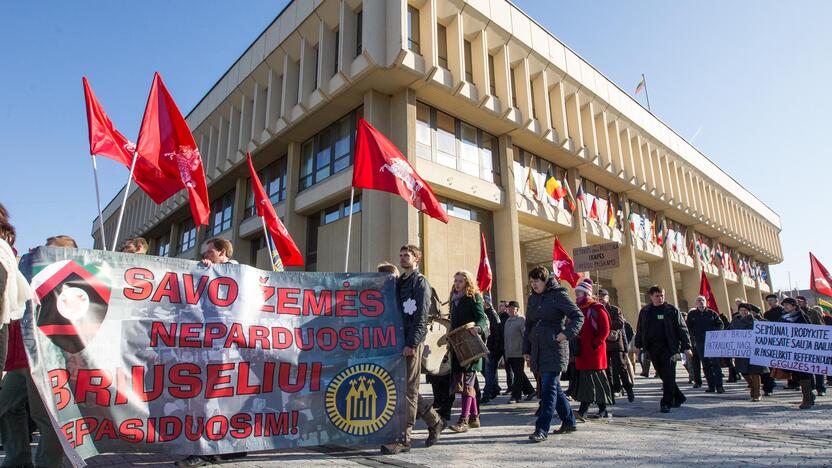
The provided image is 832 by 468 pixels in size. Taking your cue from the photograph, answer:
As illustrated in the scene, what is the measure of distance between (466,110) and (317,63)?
7.31 meters

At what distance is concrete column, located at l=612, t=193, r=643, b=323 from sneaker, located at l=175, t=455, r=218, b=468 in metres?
26.2

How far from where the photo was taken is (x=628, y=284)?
27734 mm

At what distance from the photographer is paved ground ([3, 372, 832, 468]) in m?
4.16

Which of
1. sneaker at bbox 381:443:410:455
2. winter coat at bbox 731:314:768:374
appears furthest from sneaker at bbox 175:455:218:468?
winter coat at bbox 731:314:768:374

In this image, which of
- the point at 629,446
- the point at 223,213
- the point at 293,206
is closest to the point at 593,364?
the point at 629,446

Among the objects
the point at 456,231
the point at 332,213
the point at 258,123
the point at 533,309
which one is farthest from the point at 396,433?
the point at 258,123

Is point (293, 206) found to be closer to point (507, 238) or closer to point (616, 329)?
point (507, 238)

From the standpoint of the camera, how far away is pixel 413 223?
17.2 metres

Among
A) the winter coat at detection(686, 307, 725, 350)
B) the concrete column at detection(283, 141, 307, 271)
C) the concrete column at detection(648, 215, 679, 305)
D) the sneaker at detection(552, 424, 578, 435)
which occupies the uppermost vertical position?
the concrete column at detection(283, 141, 307, 271)

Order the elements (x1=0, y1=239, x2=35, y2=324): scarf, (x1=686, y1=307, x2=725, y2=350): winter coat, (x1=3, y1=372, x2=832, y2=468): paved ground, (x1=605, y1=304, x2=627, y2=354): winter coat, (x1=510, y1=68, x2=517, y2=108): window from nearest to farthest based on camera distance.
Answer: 1. (x1=0, y1=239, x2=35, y2=324): scarf
2. (x1=3, y1=372, x2=832, y2=468): paved ground
3. (x1=605, y1=304, x2=627, y2=354): winter coat
4. (x1=686, y1=307, x2=725, y2=350): winter coat
5. (x1=510, y1=68, x2=517, y2=108): window

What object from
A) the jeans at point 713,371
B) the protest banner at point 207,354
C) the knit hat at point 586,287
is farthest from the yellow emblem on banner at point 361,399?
the jeans at point 713,371

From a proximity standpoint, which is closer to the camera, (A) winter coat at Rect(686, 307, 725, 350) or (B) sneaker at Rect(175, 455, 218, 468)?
(B) sneaker at Rect(175, 455, 218, 468)

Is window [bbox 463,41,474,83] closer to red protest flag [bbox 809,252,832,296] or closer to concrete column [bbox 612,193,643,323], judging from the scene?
red protest flag [bbox 809,252,832,296]

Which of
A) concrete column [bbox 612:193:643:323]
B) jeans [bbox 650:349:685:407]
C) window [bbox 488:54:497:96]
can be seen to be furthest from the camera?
concrete column [bbox 612:193:643:323]
